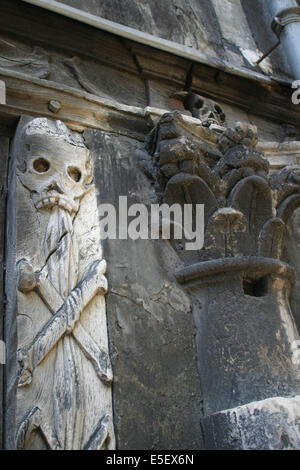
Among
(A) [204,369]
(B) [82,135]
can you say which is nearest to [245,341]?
(A) [204,369]

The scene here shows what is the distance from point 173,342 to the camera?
2.28 meters

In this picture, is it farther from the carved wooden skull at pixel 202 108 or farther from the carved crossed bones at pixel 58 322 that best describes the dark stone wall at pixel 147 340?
the carved wooden skull at pixel 202 108

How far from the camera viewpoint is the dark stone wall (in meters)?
2.01

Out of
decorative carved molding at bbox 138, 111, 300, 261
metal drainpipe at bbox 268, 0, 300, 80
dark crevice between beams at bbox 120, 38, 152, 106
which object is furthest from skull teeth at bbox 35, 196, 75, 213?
metal drainpipe at bbox 268, 0, 300, 80

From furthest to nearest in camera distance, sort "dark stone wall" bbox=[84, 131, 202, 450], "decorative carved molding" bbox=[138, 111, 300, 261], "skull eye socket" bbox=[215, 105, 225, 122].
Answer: "skull eye socket" bbox=[215, 105, 225, 122]
"decorative carved molding" bbox=[138, 111, 300, 261]
"dark stone wall" bbox=[84, 131, 202, 450]

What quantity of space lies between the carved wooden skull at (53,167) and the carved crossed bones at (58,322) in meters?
0.37

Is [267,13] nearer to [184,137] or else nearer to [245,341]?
[184,137]

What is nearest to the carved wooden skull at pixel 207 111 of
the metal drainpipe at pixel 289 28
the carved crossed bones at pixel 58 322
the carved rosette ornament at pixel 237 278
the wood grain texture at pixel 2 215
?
the carved rosette ornament at pixel 237 278

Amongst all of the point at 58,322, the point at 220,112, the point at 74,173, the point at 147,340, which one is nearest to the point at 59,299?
the point at 58,322

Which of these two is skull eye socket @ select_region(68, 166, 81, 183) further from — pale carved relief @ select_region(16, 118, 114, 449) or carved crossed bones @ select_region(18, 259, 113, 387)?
carved crossed bones @ select_region(18, 259, 113, 387)

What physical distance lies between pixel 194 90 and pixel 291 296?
155 cm

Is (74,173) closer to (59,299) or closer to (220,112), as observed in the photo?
(59,299)

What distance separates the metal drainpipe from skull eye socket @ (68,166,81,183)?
2.40 meters

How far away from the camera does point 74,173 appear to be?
2.48 metres
